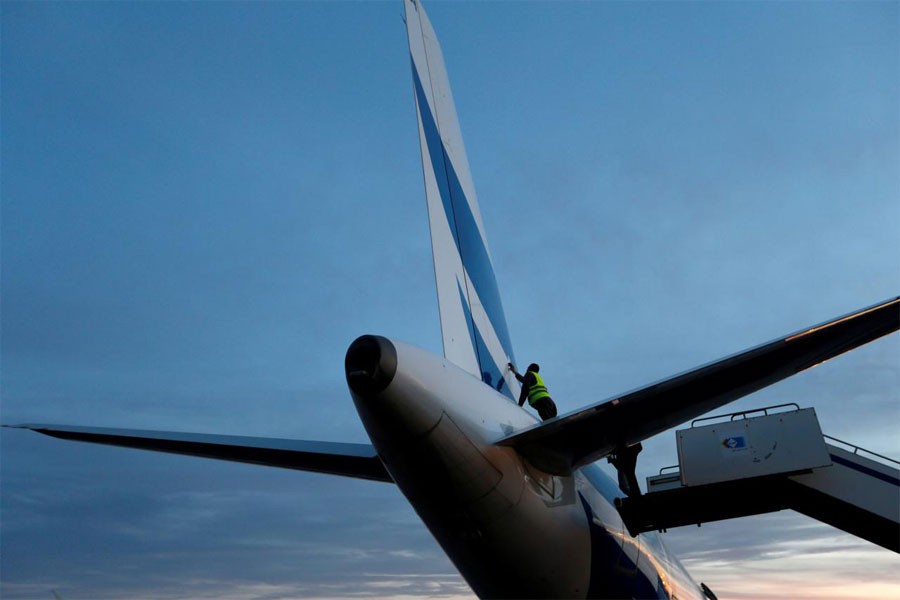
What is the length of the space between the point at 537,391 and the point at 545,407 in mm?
241

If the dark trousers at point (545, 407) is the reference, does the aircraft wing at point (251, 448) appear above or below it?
below

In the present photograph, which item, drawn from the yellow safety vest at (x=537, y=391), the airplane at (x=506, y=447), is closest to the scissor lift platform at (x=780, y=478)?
the airplane at (x=506, y=447)

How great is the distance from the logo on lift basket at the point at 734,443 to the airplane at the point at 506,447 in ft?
5.91

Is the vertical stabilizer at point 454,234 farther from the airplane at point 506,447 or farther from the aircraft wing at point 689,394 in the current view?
the aircraft wing at point 689,394

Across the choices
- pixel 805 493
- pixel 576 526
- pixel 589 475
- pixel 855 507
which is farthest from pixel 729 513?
pixel 576 526

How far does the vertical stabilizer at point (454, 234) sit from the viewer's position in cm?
924

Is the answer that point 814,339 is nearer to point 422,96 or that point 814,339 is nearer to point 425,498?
point 425,498

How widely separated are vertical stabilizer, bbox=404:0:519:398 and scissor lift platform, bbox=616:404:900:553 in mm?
3220

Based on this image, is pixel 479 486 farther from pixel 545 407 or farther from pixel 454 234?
pixel 454 234

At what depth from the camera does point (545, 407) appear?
834 cm

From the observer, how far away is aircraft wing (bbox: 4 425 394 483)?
664cm

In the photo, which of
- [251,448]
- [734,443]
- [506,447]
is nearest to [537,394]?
[734,443]

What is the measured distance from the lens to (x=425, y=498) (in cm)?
541

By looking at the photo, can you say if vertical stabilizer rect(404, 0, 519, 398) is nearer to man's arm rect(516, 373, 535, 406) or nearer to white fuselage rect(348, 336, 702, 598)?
man's arm rect(516, 373, 535, 406)
